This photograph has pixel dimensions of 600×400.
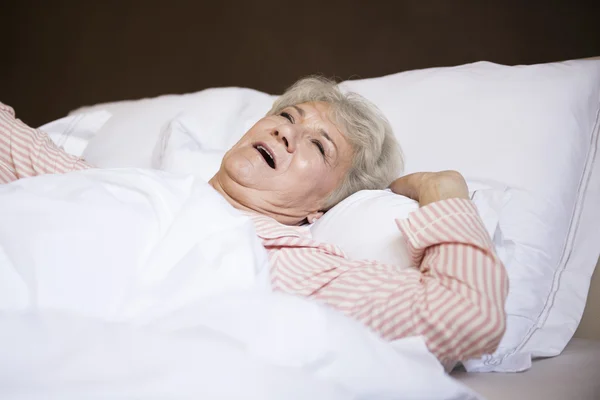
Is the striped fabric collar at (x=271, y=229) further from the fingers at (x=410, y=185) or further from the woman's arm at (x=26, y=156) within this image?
the woman's arm at (x=26, y=156)

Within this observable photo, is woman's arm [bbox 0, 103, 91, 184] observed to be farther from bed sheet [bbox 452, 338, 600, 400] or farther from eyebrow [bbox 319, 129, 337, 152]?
bed sheet [bbox 452, 338, 600, 400]

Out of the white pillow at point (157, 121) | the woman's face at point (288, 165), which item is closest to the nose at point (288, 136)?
the woman's face at point (288, 165)

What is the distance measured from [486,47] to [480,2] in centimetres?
14

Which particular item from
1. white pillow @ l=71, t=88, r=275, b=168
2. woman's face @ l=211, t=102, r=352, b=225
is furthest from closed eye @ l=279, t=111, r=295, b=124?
white pillow @ l=71, t=88, r=275, b=168

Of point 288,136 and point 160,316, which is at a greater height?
point 288,136

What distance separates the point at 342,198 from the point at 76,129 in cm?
96

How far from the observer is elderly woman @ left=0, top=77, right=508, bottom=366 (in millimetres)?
954

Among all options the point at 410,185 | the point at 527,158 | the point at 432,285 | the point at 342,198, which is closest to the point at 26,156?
the point at 342,198

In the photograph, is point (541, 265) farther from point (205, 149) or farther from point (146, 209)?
point (205, 149)

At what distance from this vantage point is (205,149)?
5.54 ft

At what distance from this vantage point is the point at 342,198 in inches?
58.1

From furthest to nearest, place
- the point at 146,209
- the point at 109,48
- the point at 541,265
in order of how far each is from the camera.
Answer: the point at 109,48
the point at 541,265
the point at 146,209

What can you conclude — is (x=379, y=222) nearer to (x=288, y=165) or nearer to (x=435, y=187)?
(x=435, y=187)

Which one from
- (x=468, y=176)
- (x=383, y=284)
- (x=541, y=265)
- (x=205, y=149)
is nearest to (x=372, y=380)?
(x=383, y=284)
